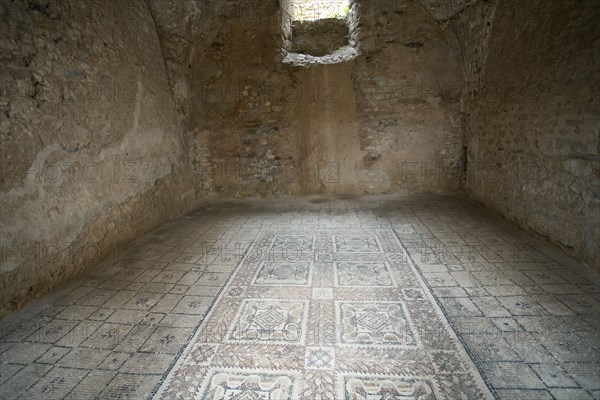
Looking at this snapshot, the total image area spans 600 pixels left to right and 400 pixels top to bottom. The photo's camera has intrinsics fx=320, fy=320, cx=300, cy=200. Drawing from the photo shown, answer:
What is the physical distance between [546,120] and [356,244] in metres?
2.51

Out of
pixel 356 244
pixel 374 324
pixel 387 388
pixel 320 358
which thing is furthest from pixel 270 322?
pixel 356 244

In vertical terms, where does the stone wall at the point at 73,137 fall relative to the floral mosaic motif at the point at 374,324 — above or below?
above

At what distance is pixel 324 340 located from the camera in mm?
2168

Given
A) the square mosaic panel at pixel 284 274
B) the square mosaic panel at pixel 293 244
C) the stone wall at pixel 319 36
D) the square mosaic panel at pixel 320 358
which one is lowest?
the square mosaic panel at pixel 320 358

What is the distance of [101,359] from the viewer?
2.03 metres

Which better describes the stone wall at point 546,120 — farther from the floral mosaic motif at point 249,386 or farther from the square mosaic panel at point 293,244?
the floral mosaic motif at point 249,386

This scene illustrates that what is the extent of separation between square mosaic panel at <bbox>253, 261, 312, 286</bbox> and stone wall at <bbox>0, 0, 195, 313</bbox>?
187 centimetres

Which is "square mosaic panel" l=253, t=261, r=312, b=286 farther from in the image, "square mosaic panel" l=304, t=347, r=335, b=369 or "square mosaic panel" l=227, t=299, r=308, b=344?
"square mosaic panel" l=304, t=347, r=335, b=369

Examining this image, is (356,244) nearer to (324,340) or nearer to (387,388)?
(324,340)

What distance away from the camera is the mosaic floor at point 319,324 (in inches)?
71.1

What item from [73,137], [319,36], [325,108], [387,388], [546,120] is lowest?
[387,388]

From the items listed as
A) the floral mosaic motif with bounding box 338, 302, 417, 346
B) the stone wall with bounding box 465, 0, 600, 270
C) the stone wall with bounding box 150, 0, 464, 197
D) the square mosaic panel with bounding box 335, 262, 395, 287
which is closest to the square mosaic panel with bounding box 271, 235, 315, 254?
the square mosaic panel with bounding box 335, 262, 395, 287

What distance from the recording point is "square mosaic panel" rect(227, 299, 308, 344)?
222cm

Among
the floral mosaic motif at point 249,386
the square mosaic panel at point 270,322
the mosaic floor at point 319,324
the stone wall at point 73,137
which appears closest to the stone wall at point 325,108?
the stone wall at point 73,137
